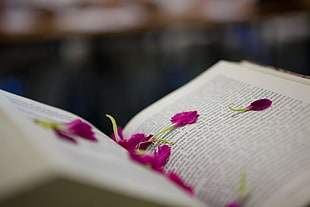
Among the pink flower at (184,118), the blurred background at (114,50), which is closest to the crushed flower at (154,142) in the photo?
Result: the pink flower at (184,118)

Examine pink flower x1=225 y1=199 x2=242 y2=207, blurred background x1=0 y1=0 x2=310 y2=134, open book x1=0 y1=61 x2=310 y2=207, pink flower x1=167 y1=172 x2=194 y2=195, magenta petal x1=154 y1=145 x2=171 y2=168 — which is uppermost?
open book x1=0 y1=61 x2=310 y2=207

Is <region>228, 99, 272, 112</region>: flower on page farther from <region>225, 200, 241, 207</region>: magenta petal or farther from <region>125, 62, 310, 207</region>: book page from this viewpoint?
<region>225, 200, 241, 207</region>: magenta petal

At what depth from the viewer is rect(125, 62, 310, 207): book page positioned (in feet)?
1.32

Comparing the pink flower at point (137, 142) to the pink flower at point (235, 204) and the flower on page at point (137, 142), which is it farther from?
the pink flower at point (235, 204)

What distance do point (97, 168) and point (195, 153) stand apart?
0.20m

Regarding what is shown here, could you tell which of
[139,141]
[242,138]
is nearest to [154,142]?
[139,141]

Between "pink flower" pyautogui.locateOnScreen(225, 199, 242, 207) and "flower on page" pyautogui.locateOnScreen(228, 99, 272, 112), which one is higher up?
"flower on page" pyautogui.locateOnScreen(228, 99, 272, 112)

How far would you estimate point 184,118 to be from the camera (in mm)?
562

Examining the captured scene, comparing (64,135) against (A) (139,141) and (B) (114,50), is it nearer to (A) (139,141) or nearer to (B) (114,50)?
(A) (139,141)

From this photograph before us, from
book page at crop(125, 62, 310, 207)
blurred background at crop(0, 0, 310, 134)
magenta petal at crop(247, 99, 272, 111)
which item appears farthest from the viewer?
blurred background at crop(0, 0, 310, 134)

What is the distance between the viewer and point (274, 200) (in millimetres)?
379

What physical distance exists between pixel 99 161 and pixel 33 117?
0.13 meters

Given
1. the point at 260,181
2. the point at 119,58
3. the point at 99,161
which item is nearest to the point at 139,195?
the point at 99,161

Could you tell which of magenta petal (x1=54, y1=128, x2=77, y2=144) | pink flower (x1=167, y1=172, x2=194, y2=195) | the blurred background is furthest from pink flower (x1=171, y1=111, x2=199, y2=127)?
the blurred background
